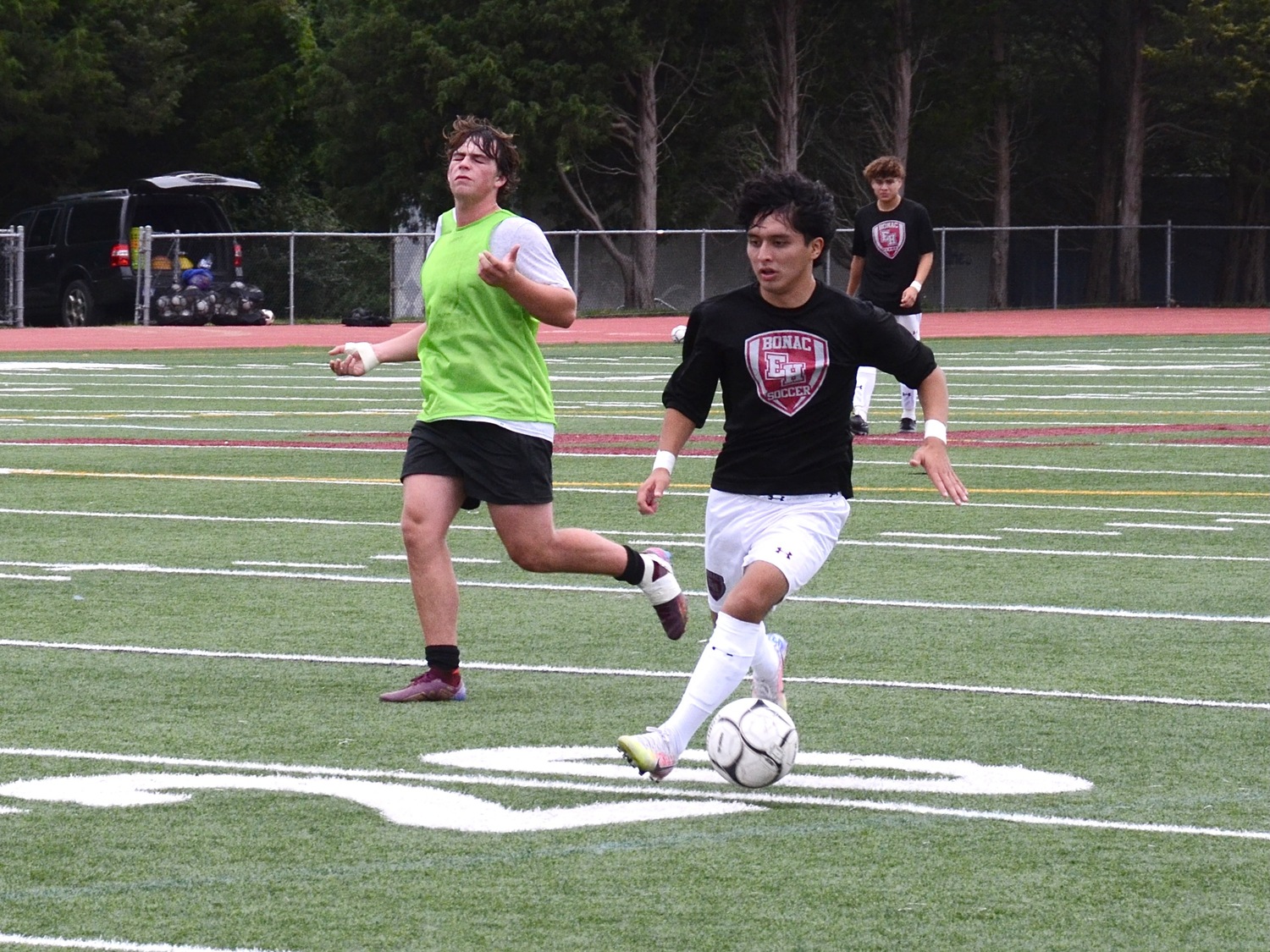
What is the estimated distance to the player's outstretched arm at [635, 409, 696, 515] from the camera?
6379 mm

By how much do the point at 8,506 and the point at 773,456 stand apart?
25.8 feet

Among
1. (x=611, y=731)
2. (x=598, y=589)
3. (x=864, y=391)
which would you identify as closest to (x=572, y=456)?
(x=864, y=391)

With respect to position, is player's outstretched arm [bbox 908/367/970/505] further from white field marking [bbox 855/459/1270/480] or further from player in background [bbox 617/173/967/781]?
white field marking [bbox 855/459/1270/480]

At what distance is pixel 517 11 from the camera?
4381 centimetres

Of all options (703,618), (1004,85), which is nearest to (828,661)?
(703,618)

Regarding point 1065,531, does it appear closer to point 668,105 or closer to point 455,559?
point 455,559

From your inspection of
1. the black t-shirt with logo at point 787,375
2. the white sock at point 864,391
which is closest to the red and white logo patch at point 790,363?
the black t-shirt with logo at point 787,375

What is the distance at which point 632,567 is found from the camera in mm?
7969

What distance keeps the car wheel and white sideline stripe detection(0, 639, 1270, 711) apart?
30232 mm

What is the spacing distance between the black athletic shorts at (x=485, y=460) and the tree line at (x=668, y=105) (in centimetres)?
3584

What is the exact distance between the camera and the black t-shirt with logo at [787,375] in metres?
6.36

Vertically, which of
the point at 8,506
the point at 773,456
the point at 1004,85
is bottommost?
the point at 8,506

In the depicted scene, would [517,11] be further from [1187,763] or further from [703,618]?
[1187,763]

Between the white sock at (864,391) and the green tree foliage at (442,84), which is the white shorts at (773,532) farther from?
the green tree foliage at (442,84)
